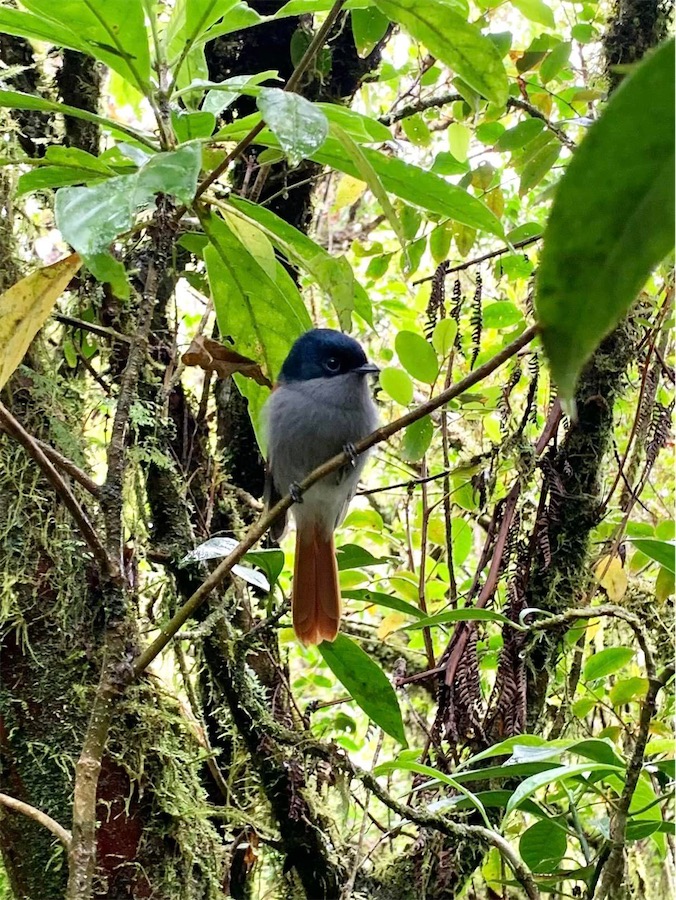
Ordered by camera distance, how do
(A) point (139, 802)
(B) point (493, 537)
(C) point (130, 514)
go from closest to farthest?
(A) point (139, 802) → (C) point (130, 514) → (B) point (493, 537)

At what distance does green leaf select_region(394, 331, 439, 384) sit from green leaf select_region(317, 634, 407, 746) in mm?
721

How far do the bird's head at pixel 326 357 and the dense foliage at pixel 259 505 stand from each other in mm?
243

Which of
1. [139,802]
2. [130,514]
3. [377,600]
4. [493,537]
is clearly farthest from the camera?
[493,537]

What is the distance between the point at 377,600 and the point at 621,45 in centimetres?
164

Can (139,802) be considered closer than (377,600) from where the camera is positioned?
Yes

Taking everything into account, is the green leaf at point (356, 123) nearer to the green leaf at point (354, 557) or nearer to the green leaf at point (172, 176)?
the green leaf at point (172, 176)

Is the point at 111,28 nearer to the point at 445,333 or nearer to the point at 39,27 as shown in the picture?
the point at 39,27

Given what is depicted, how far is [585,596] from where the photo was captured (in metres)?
2.29

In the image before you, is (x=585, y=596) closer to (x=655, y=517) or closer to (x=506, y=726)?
(x=506, y=726)

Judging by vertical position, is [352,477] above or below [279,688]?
above

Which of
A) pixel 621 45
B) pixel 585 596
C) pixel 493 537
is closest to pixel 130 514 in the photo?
pixel 493 537

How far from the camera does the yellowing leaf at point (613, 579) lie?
7.17ft

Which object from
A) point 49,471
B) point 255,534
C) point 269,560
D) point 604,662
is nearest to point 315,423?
point 269,560

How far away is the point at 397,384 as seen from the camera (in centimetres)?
220
